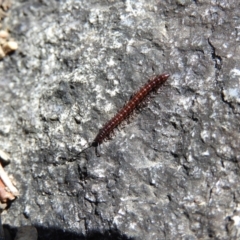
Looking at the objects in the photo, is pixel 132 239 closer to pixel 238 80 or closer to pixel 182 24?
pixel 238 80

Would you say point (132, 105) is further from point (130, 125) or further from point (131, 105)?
point (130, 125)

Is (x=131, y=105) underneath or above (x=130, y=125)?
above

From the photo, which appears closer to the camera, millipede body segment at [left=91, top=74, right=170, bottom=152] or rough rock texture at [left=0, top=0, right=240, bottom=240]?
rough rock texture at [left=0, top=0, right=240, bottom=240]

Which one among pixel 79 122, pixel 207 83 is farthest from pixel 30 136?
pixel 207 83

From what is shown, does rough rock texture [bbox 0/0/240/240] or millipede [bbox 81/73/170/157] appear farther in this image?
millipede [bbox 81/73/170/157]

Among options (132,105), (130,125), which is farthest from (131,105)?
(130,125)
